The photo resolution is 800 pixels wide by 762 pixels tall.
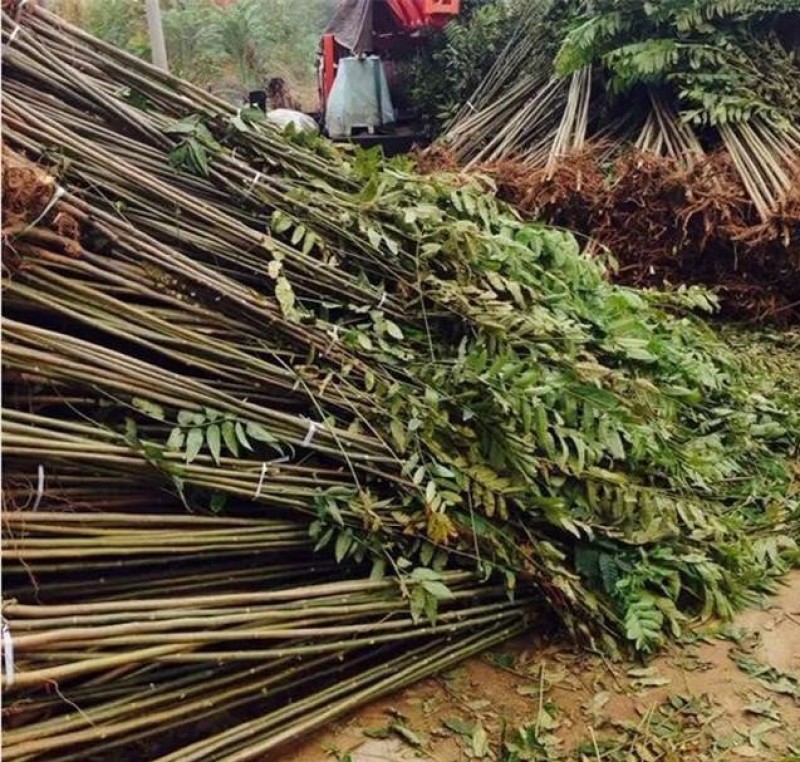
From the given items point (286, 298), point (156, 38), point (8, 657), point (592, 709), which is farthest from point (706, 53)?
point (8, 657)

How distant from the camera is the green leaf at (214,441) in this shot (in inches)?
69.7

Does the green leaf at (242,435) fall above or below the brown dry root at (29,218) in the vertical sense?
below

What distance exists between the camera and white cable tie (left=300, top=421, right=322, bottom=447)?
1.92 metres

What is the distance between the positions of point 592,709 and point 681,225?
120 inches

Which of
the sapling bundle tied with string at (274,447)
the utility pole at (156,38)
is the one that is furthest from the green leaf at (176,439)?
the utility pole at (156,38)

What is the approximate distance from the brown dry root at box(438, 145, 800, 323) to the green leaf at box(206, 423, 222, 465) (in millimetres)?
3058

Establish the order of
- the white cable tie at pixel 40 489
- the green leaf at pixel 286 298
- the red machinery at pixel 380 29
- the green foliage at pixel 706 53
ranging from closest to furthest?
the white cable tie at pixel 40 489, the green leaf at pixel 286 298, the green foliage at pixel 706 53, the red machinery at pixel 380 29

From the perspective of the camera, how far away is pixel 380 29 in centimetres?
811

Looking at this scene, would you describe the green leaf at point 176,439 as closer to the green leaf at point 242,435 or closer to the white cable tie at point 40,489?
the green leaf at point 242,435

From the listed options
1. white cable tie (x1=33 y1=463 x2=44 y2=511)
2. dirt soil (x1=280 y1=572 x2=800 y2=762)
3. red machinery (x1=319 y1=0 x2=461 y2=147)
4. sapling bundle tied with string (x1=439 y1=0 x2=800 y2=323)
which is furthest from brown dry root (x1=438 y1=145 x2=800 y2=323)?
red machinery (x1=319 y1=0 x2=461 y2=147)

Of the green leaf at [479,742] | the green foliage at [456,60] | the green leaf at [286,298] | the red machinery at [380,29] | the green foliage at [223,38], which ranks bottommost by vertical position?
the green leaf at [479,742]

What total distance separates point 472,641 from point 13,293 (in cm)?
136

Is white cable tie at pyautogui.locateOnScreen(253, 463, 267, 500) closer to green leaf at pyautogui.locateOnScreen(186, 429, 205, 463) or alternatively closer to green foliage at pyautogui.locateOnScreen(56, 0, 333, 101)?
green leaf at pyautogui.locateOnScreen(186, 429, 205, 463)

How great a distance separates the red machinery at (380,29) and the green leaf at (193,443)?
6486mm
